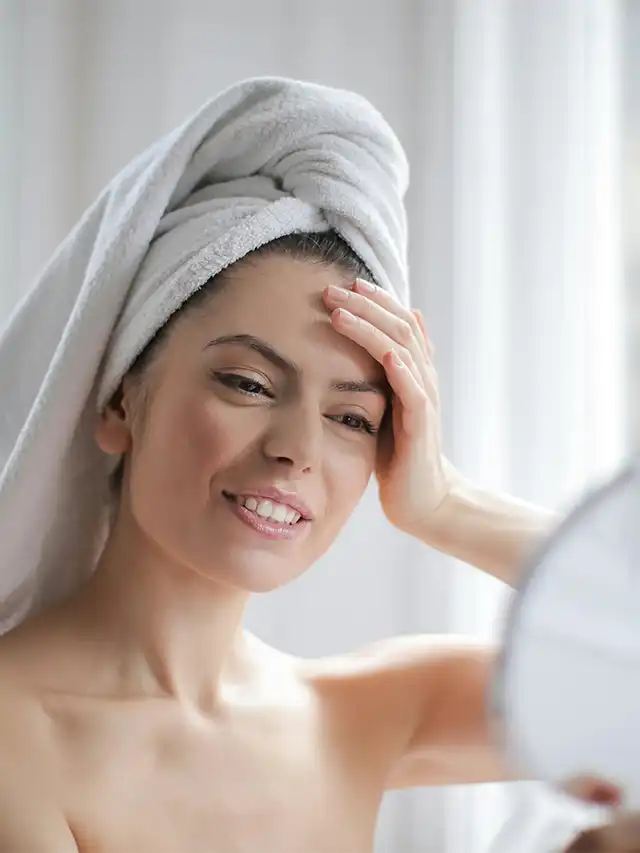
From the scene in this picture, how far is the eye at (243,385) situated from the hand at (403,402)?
0.09 metres

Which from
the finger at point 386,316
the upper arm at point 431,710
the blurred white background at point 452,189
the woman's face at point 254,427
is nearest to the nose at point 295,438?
the woman's face at point 254,427

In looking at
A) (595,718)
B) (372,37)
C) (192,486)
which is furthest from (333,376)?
(372,37)

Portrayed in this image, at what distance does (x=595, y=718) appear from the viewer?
0.54 metres

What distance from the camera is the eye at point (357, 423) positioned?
1000 millimetres

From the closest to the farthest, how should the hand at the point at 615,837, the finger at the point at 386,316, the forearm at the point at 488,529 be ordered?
the hand at the point at 615,837
the finger at the point at 386,316
the forearm at the point at 488,529

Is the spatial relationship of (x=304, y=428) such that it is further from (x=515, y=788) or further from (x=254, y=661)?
(x=515, y=788)

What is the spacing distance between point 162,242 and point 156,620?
362 millimetres

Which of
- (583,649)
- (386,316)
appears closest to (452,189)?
(386,316)

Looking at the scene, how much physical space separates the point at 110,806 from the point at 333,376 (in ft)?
1.40

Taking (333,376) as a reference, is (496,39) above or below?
above

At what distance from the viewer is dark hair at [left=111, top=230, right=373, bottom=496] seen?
99 cm

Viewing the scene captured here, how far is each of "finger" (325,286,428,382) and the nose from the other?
10cm

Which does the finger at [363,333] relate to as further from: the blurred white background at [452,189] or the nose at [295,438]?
the blurred white background at [452,189]

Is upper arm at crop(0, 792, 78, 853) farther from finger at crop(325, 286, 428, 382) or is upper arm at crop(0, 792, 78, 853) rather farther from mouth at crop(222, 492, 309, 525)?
finger at crop(325, 286, 428, 382)
